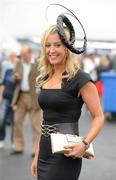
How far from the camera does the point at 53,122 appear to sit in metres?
2.91

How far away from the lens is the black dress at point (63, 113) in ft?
9.37

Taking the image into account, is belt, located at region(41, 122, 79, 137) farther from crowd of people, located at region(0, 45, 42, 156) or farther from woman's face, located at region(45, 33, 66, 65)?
crowd of people, located at region(0, 45, 42, 156)

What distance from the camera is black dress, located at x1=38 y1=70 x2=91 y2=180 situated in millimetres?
2857

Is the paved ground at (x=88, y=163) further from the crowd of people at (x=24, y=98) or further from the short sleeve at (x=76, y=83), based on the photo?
the short sleeve at (x=76, y=83)

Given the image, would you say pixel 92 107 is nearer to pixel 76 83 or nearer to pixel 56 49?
pixel 76 83

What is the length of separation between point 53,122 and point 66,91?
0.64ft

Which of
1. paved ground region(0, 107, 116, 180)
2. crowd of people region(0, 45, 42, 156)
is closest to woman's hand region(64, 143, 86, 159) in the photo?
paved ground region(0, 107, 116, 180)

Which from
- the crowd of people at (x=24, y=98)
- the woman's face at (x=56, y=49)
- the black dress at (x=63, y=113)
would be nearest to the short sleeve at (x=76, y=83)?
the black dress at (x=63, y=113)

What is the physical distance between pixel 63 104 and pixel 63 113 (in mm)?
54

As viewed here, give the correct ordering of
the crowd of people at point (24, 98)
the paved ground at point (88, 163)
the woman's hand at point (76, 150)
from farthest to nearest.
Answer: the crowd of people at point (24, 98), the paved ground at point (88, 163), the woman's hand at point (76, 150)

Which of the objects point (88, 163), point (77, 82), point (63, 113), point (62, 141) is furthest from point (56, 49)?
point (88, 163)

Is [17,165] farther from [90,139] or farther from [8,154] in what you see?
[90,139]

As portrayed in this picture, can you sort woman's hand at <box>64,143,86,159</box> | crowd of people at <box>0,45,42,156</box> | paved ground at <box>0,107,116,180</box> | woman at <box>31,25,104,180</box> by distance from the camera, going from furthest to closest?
crowd of people at <box>0,45,42,156</box> < paved ground at <box>0,107,116,180</box> < woman at <box>31,25,104,180</box> < woman's hand at <box>64,143,86,159</box>

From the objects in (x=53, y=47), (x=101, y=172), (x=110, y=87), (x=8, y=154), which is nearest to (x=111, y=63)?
(x=110, y=87)
